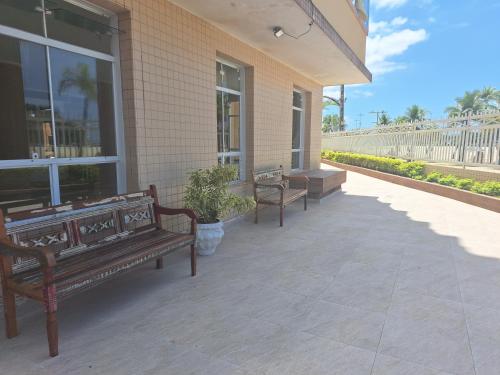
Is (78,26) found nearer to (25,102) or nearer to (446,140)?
(25,102)

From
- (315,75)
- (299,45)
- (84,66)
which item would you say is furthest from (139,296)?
(315,75)

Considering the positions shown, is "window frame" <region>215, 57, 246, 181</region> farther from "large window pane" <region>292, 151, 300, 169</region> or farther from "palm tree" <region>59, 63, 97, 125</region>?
"large window pane" <region>292, 151, 300, 169</region>

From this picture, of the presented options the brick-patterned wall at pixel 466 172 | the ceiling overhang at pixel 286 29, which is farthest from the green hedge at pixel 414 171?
the ceiling overhang at pixel 286 29

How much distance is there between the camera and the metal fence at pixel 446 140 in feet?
26.0

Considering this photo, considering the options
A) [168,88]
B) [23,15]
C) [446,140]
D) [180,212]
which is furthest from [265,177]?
[446,140]

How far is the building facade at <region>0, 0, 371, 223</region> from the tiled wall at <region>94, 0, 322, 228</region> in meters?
0.01

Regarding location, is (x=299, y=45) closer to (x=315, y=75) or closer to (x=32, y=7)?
(x=315, y=75)

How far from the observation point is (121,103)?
3.80 metres

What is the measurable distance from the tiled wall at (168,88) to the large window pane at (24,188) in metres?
0.94

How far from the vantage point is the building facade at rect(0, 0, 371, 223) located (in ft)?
10.2

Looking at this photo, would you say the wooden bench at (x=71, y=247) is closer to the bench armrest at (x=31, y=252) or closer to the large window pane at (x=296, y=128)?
the bench armrest at (x=31, y=252)

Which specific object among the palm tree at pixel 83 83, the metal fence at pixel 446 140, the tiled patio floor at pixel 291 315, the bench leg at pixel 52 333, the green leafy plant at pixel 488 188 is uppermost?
the palm tree at pixel 83 83

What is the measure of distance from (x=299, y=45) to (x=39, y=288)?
580 centimetres

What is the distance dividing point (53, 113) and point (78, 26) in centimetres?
101
